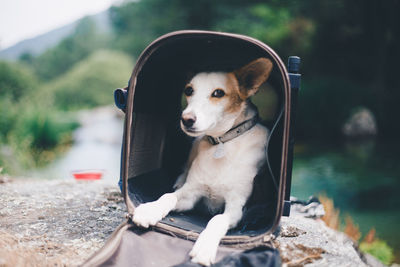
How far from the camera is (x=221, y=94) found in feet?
7.05

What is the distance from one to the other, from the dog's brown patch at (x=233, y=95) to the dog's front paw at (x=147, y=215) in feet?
2.57

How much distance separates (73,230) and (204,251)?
1109 millimetres

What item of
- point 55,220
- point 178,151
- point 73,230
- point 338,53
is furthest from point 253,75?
point 338,53

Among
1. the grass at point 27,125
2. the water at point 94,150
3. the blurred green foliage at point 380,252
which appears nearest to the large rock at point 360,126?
the water at point 94,150

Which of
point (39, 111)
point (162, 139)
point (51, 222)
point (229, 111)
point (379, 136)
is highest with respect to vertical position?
point (229, 111)

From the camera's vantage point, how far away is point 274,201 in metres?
2.18

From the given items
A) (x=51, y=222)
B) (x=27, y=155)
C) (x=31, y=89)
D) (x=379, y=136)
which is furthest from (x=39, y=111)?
(x=379, y=136)

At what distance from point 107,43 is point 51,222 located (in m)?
37.1

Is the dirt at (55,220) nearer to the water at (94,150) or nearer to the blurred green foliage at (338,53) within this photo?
the water at (94,150)

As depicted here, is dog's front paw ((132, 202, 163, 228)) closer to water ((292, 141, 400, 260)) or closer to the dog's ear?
the dog's ear

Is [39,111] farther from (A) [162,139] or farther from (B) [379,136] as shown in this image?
(B) [379,136]

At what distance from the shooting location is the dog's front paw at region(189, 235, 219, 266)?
5.36ft

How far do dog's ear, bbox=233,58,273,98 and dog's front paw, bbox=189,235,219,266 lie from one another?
1014mm

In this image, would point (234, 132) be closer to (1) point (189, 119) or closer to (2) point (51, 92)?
(1) point (189, 119)
